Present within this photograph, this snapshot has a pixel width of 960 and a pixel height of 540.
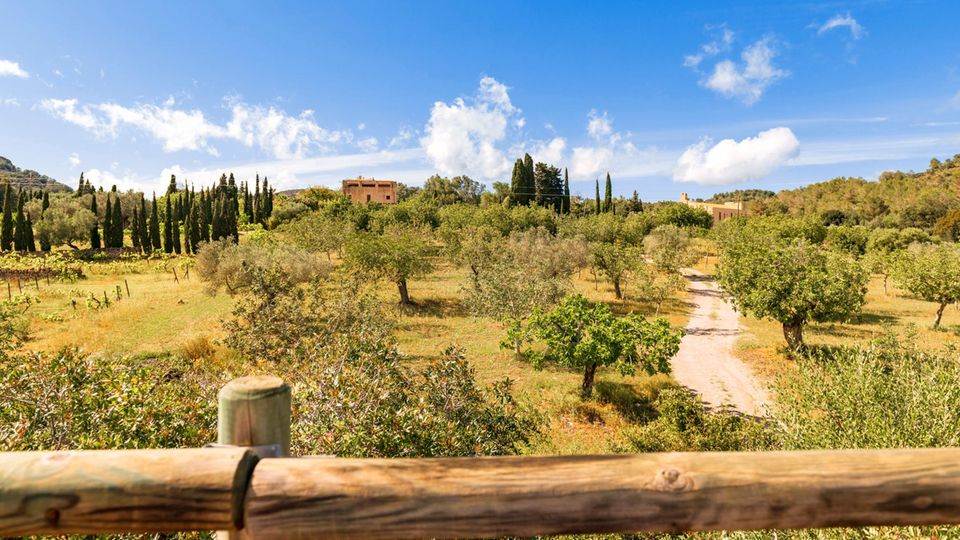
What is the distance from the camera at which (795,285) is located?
2056cm

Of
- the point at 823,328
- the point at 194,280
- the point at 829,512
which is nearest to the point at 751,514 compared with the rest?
the point at 829,512

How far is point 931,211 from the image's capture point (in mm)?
75125

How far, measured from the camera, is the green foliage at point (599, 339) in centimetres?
1619

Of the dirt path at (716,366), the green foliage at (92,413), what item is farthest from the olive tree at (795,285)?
the green foliage at (92,413)

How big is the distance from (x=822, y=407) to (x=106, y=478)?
34.8ft

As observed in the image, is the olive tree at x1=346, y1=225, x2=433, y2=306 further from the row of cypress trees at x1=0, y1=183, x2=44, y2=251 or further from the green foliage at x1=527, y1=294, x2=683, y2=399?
the row of cypress trees at x1=0, y1=183, x2=44, y2=251

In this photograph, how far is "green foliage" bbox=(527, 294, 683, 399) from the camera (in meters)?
16.2

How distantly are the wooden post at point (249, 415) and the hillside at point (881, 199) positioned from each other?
99489mm

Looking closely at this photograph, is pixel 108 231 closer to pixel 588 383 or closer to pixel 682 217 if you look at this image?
pixel 588 383

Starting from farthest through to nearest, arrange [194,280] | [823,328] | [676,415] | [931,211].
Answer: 1. [931,211]
2. [194,280]
3. [823,328]
4. [676,415]

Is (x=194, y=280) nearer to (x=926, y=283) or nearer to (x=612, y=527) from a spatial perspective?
(x=612, y=527)

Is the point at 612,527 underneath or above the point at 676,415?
above

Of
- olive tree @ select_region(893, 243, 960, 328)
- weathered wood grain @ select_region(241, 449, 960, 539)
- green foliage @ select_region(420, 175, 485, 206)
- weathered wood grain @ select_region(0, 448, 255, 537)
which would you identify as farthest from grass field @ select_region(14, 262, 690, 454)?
green foliage @ select_region(420, 175, 485, 206)

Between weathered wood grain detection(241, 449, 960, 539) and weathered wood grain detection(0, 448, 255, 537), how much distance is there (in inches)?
4.0
